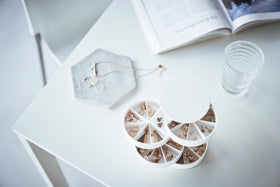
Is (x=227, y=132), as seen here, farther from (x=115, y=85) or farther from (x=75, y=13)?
(x=75, y=13)

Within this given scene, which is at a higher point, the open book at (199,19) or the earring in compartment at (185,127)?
the open book at (199,19)

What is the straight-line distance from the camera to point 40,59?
5.75 ft

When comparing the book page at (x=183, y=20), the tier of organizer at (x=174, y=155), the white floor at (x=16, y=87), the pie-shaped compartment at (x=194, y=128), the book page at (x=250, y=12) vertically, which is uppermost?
the book page at (x=183, y=20)

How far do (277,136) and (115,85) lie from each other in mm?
489

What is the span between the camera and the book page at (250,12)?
0.88 metres

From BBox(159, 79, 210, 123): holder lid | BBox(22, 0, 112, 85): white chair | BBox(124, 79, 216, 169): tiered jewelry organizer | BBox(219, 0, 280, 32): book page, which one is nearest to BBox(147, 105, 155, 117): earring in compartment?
BBox(124, 79, 216, 169): tiered jewelry organizer

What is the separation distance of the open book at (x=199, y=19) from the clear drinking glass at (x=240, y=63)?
0.11 metres

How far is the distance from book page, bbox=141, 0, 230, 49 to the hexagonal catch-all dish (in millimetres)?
155

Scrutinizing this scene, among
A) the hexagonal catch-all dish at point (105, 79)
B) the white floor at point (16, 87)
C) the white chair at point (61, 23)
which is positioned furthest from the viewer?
the white floor at point (16, 87)

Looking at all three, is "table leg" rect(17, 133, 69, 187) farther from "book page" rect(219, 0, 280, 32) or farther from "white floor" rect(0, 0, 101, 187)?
"book page" rect(219, 0, 280, 32)

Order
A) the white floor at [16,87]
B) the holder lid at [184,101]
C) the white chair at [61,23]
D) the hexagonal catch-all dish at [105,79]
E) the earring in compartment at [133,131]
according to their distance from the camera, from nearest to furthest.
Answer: the holder lid at [184,101] < the earring in compartment at [133,131] < the hexagonal catch-all dish at [105,79] < the white chair at [61,23] < the white floor at [16,87]

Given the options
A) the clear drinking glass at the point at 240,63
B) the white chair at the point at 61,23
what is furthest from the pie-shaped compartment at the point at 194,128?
the white chair at the point at 61,23

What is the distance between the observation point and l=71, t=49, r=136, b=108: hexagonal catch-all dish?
0.85m

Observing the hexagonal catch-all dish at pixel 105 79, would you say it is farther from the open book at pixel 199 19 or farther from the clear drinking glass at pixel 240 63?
the clear drinking glass at pixel 240 63
